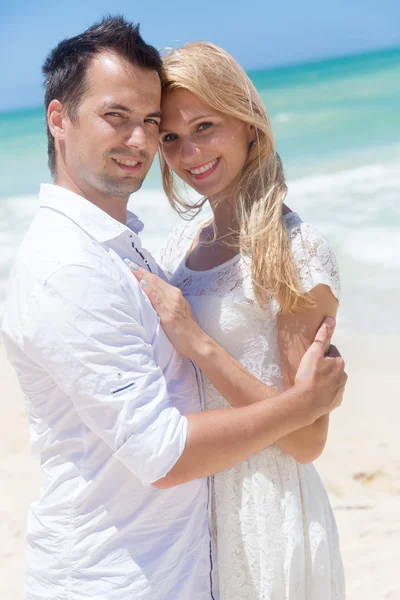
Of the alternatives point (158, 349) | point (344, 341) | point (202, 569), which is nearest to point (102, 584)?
point (202, 569)

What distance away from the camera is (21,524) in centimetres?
495

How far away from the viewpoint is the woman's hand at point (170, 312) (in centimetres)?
225

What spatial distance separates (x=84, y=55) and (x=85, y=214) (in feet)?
1.83

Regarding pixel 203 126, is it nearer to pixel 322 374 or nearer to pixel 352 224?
pixel 322 374

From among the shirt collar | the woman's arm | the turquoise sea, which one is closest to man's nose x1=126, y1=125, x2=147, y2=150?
the shirt collar

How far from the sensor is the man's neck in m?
2.43

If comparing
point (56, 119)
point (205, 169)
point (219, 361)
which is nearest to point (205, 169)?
point (205, 169)

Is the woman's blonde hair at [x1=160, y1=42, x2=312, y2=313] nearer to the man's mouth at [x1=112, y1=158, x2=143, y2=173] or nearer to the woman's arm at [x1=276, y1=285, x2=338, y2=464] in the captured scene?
the woman's arm at [x1=276, y1=285, x2=338, y2=464]

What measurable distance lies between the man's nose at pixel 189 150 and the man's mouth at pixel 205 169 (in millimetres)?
50

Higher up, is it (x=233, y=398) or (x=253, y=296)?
(x=253, y=296)

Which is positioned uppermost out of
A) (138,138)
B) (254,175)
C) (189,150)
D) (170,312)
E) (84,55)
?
(84,55)

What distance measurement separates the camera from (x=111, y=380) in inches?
74.1

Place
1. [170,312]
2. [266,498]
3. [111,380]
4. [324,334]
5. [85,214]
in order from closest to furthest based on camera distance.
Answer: [111,380] < [85,214] < [170,312] < [266,498] < [324,334]

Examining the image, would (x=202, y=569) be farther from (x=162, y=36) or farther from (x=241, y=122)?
(x=162, y=36)
